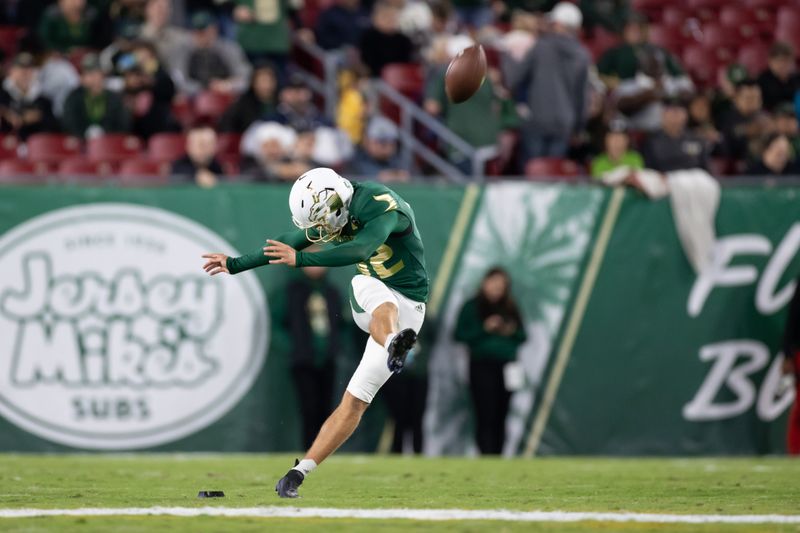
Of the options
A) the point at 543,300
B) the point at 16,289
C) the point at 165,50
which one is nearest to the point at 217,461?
the point at 16,289

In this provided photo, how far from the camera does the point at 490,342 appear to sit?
12.5 meters

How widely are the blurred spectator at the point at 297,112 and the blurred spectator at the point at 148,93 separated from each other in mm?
1180

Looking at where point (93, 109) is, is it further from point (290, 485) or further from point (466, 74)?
point (290, 485)

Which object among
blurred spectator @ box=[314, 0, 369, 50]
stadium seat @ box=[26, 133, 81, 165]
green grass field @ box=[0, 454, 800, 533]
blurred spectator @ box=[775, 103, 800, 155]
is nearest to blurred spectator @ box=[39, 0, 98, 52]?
stadium seat @ box=[26, 133, 81, 165]

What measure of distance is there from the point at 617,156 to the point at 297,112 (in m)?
3.00

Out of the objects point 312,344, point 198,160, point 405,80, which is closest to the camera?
point 312,344

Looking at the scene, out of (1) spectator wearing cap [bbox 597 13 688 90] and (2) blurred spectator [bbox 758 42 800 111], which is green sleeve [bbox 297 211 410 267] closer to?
(1) spectator wearing cap [bbox 597 13 688 90]

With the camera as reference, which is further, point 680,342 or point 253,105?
point 253,105

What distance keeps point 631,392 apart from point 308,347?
2.83 metres

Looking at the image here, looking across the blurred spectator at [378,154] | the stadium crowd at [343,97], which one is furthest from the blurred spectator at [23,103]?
the blurred spectator at [378,154]

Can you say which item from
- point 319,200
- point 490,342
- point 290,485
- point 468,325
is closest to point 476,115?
point 468,325

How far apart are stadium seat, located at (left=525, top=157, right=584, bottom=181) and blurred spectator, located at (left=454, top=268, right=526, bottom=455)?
1724 millimetres

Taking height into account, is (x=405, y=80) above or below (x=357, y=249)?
above

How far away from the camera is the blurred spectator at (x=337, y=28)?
16.5m
